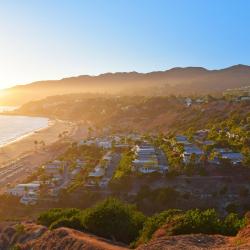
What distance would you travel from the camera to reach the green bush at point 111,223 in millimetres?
18500

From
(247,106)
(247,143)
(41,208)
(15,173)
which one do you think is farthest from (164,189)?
(247,106)

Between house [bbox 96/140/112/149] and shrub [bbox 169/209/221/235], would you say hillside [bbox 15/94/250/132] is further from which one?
shrub [bbox 169/209/221/235]

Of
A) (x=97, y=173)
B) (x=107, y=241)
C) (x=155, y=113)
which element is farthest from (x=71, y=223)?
(x=155, y=113)

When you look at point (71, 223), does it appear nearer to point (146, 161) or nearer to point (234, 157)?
point (146, 161)

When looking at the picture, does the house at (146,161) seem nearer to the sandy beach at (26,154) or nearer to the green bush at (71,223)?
the sandy beach at (26,154)

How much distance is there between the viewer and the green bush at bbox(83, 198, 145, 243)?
1850 centimetres

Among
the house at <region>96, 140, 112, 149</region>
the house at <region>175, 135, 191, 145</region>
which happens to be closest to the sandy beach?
the house at <region>96, 140, 112, 149</region>

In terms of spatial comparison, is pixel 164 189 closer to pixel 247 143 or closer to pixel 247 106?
pixel 247 143

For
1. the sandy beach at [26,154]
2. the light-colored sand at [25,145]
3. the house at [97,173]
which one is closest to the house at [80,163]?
the house at [97,173]

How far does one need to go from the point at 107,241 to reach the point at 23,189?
74.1 feet

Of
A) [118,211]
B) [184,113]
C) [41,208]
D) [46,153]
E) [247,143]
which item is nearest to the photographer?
[118,211]

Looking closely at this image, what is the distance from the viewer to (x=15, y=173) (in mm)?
48188

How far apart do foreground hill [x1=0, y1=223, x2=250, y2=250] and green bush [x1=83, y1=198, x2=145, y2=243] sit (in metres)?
1.18

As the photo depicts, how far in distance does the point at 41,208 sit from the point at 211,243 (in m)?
21.7
